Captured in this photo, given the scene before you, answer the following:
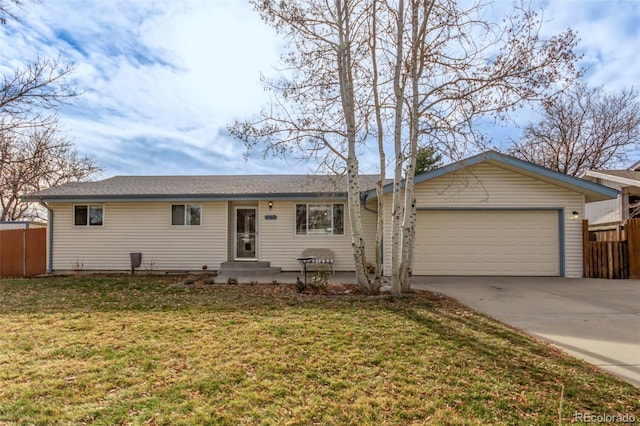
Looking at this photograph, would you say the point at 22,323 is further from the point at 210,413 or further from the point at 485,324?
the point at 485,324

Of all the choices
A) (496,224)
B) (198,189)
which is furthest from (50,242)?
(496,224)

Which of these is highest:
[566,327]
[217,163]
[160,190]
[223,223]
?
[217,163]

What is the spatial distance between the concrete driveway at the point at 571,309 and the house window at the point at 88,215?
11.0 m

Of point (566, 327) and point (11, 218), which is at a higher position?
point (11, 218)

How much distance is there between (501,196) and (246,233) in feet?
28.3

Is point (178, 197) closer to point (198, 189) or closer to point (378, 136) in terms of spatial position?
point (198, 189)

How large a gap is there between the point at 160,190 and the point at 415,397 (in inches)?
443

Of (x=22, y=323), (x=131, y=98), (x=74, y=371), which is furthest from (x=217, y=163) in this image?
(x=74, y=371)

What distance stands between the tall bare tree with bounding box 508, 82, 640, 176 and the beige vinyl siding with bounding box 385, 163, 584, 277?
1143 cm

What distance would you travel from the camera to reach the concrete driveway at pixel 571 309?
4.13 meters

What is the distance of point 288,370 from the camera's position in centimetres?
346

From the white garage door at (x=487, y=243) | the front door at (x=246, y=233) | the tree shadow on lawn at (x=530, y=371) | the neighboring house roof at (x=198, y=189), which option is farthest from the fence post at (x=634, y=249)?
the front door at (x=246, y=233)

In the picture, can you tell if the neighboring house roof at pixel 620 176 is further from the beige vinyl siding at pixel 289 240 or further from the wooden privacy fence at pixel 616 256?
the beige vinyl siding at pixel 289 240

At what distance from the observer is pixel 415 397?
292cm
